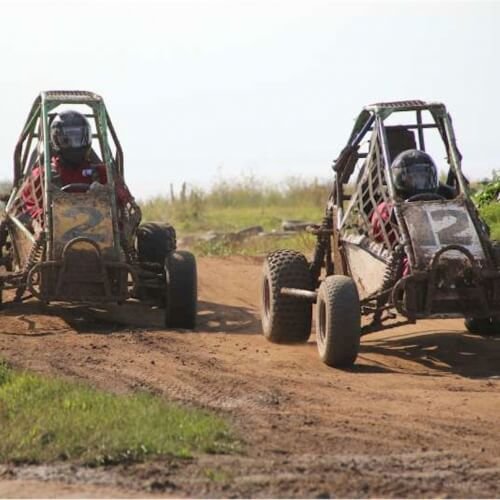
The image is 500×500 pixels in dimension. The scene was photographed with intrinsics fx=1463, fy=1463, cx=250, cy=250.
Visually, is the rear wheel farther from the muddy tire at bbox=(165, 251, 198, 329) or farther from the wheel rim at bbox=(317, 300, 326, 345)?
the wheel rim at bbox=(317, 300, 326, 345)

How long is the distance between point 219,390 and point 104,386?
80 centimetres

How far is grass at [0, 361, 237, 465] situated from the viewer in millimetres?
8023

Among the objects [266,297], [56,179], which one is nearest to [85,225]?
[56,179]

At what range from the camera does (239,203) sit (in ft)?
113

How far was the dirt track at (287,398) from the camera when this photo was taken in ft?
24.7

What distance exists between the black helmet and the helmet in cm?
360

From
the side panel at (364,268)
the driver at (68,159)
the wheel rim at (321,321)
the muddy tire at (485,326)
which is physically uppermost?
the driver at (68,159)

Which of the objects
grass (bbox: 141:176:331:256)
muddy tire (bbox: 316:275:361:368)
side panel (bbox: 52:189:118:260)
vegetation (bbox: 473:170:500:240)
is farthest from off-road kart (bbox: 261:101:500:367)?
grass (bbox: 141:176:331:256)

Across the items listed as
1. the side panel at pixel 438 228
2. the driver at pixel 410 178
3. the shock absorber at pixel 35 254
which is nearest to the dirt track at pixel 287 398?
the shock absorber at pixel 35 254

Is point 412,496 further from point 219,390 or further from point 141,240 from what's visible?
point 141,240

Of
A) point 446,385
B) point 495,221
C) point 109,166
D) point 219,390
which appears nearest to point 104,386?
point 219,390

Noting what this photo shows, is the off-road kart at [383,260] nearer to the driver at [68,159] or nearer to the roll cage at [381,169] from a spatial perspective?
A: the roll cage at [381,169]

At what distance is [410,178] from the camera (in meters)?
12.0

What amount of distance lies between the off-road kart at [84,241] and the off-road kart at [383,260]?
3.93ft
